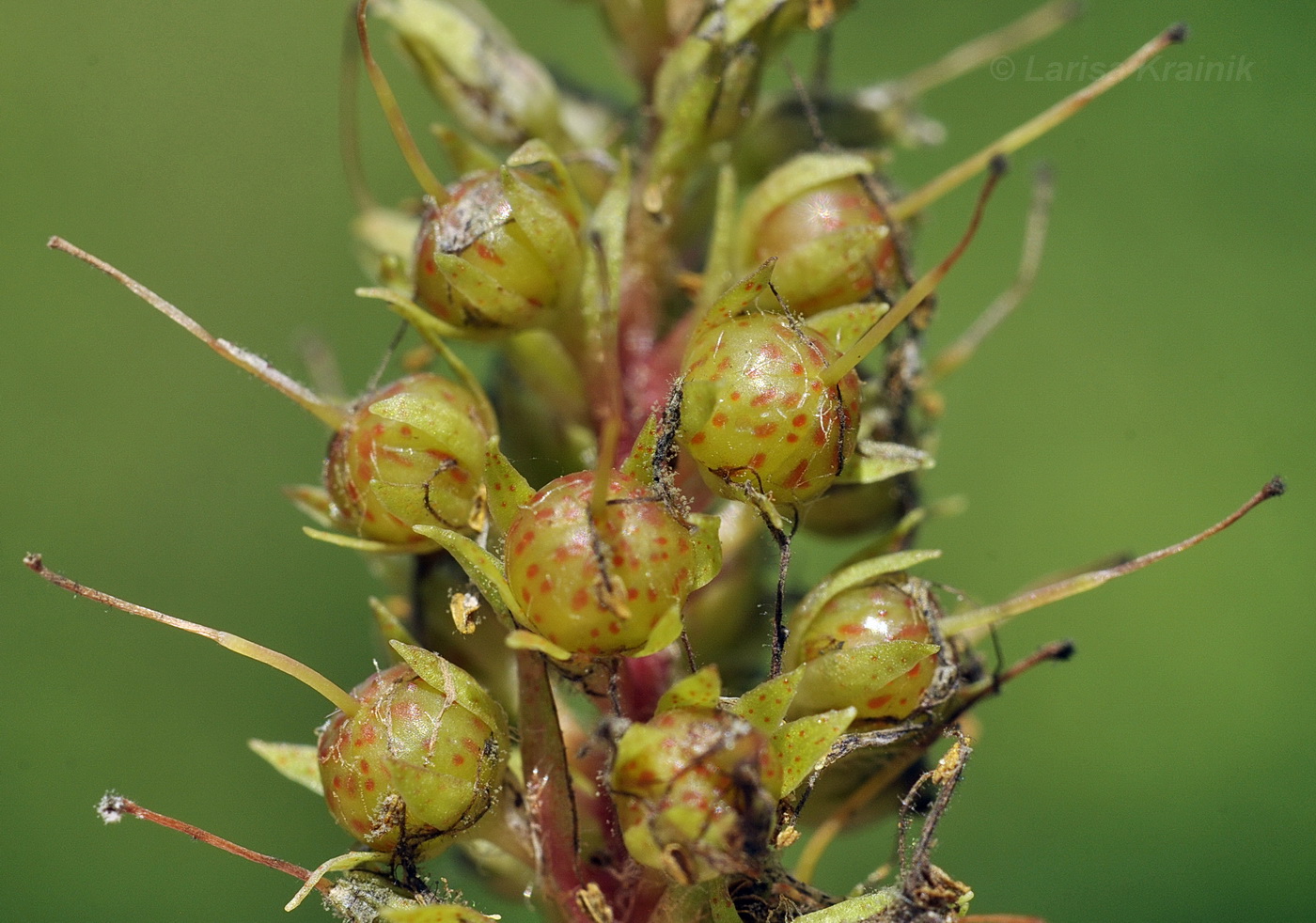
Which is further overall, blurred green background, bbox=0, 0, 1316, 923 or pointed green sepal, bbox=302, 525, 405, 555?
blurred green background, bbox=0, 0, 1316, 923

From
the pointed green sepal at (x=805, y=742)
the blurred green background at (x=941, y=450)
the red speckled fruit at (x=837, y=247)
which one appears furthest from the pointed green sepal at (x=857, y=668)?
the blurred green background at (x=941, y=450)

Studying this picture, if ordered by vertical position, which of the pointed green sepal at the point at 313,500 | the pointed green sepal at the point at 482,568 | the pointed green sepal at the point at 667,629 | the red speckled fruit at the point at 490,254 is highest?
the red speckled fruit at the point at 490,254

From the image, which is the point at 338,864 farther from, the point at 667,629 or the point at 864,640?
the point at 864,640

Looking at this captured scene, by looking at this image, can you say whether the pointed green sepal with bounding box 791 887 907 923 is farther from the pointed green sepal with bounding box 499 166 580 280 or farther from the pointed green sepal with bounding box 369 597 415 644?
the pointed green sepal with bounding box 499 166 580 280

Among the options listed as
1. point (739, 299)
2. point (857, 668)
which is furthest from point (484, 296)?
point (857, 668)

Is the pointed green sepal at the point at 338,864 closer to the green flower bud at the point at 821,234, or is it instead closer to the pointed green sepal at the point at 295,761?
the pointed green sepal at the point at 295,761

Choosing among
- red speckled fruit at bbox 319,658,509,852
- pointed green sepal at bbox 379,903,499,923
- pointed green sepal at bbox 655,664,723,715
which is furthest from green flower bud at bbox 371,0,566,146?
pointed green sepal at bbox 379,903,499,923
